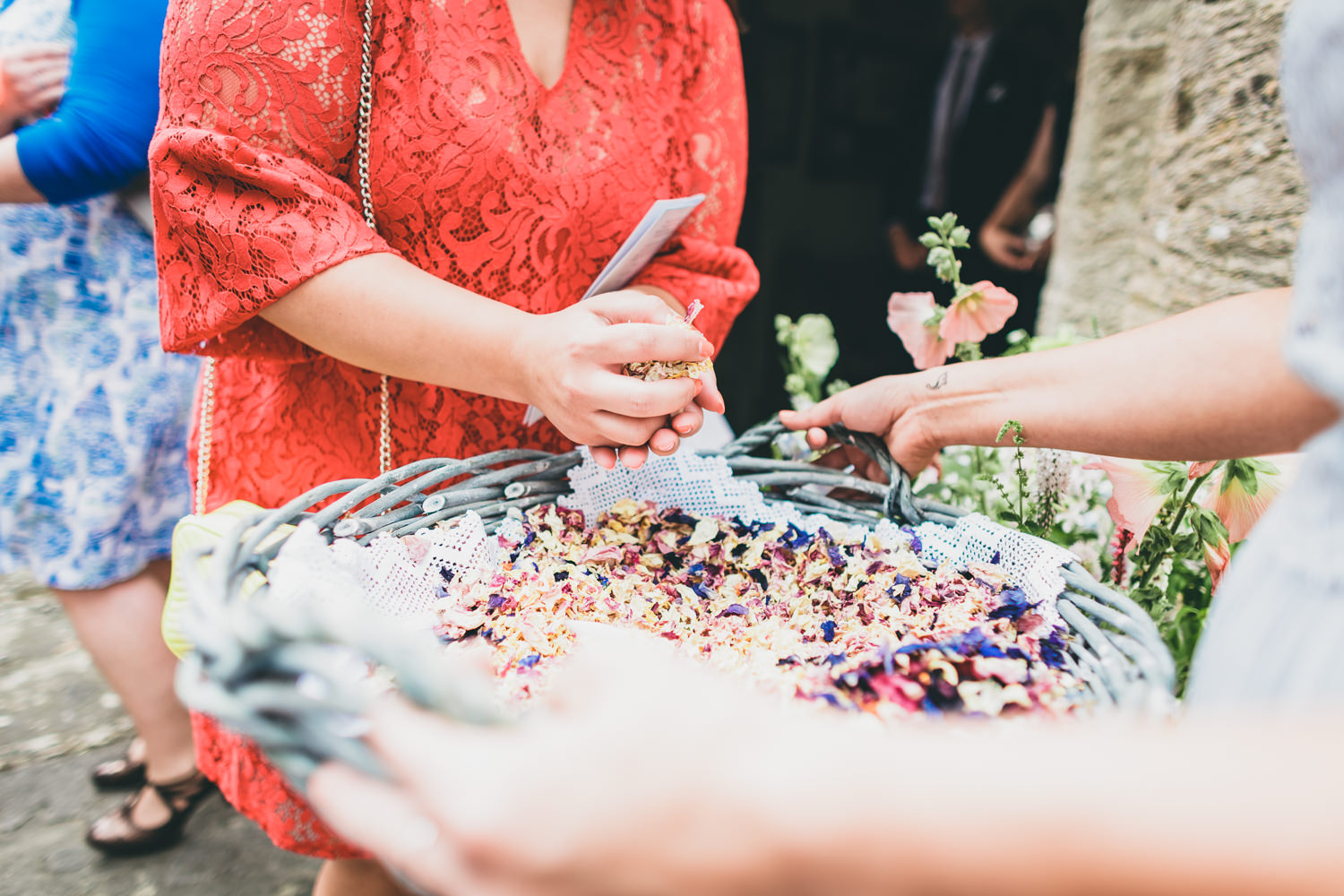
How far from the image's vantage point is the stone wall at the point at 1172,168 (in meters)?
1.26

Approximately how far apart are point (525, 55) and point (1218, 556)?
92 centimetres

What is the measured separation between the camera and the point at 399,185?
0.80 m

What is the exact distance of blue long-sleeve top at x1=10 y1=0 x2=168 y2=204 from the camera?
98 centimetres

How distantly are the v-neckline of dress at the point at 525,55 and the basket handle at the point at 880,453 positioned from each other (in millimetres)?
509

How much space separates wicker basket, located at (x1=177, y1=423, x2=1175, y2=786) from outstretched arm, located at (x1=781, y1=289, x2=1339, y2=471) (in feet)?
0.23

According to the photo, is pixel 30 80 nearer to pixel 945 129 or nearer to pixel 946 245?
pixel 946 245

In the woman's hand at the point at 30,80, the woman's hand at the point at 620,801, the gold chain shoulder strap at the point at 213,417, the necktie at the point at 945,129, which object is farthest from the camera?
the necktie at the point at 945,129

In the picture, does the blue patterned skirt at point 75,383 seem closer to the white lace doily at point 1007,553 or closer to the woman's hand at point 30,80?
the woman's hand at point 30,80

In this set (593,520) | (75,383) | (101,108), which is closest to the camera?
(593,520)

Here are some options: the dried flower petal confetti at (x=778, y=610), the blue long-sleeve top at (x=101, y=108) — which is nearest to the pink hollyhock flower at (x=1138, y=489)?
the dried flower petal confetti at (x=778, y=610)

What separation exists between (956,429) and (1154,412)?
0.23 meters

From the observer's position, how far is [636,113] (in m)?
0.93

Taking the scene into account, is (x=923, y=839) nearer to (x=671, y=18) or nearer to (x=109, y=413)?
(x=671, y=18)

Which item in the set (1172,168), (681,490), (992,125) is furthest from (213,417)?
(992,125)
